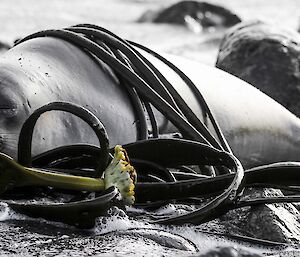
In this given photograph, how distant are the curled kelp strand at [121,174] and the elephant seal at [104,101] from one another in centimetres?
38

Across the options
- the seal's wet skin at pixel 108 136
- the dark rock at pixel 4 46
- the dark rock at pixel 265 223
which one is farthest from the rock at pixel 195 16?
the dark rock at pixel 265 223

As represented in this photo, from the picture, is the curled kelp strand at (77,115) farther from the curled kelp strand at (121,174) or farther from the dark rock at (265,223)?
the dark rock at (265,223)

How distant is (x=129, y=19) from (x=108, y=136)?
10.4 m

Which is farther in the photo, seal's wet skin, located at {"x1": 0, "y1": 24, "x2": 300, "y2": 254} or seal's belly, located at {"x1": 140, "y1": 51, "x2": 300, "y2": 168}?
seal's belly, located at {"x1": 140, "y1": 51, "x2": 300, "y2": 168}

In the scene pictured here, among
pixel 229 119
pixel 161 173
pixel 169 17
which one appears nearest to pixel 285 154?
pixel 229 119

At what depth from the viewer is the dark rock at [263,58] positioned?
17.3 ft

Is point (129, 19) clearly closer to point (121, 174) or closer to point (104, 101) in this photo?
point (104, 101)

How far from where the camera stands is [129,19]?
13.0 m

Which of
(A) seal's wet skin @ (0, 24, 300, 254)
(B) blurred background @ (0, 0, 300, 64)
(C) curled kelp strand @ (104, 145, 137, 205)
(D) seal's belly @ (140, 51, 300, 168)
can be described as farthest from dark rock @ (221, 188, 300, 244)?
(B) blurred background @ (0, 0, 300, 64)

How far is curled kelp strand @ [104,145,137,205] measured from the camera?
2193 mm

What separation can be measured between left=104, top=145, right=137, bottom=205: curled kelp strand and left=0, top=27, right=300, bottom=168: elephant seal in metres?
0.38

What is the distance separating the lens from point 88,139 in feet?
8.84

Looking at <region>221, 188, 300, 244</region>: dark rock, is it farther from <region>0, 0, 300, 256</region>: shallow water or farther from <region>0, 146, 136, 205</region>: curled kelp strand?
<region>0, 146, 136, 205</region>: curled kelp strand

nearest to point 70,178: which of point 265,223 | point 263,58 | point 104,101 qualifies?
point 265,223
